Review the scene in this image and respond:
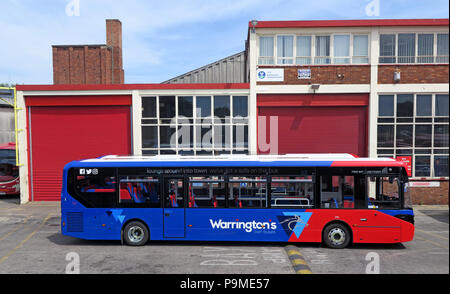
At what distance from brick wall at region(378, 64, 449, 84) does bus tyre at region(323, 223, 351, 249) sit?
34.0 feet

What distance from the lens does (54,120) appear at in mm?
18203

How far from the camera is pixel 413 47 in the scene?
17203 millimetres

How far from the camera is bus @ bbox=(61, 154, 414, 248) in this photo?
9.80 meters

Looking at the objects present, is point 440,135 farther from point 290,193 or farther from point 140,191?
point 140,191

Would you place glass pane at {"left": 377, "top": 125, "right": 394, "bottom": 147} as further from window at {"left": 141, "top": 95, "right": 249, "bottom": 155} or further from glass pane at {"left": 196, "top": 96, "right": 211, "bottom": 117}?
glass pane at {"left": 196, "top": 96, "right": 211, "bottom": 117}

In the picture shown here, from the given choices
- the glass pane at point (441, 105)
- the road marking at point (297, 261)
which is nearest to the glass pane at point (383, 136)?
the glass pane at point (441, 105)

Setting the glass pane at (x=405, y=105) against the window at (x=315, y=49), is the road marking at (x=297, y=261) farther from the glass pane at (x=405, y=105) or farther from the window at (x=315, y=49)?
the glass pane at (x=405, y=105)

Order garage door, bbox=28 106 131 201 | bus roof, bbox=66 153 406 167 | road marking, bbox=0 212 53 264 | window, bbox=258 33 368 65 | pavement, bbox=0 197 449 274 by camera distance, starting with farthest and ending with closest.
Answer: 1. garage door, bbox=28 106 131 201
2. window, bbox=258 33 368 65
3. bus roof, bbox=66 153 406 167
4. road marking, bbox=0 212 53 264
5. pavement, bbox=0 197 449 274

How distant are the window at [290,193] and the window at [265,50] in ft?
30.7

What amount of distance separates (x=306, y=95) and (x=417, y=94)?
5.54 meters

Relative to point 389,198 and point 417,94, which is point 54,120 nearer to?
point 389,198

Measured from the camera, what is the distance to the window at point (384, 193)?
975 centimetres

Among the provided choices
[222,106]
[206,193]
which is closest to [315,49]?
[222,106]

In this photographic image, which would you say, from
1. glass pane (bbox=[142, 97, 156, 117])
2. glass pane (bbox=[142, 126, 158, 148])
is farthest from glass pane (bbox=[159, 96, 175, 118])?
glass pane (bbox=[142, 126, 158, 148])
